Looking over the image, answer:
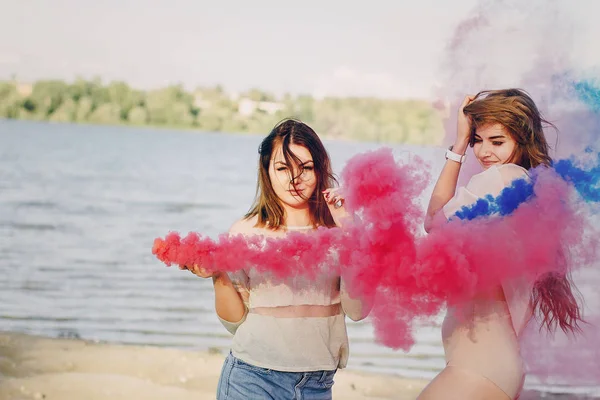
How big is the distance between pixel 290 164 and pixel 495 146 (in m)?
0.62

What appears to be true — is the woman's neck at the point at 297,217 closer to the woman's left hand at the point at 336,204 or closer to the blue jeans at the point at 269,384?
the woman's left hand at the point at 336,204

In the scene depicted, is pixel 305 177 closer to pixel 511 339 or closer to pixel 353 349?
pixel 511 339

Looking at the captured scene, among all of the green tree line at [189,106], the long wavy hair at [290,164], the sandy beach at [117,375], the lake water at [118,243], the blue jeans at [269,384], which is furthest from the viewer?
the green tree line at [189,106]

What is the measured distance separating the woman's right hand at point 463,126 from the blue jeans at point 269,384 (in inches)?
32.1

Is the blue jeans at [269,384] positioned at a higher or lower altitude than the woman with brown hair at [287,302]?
lower

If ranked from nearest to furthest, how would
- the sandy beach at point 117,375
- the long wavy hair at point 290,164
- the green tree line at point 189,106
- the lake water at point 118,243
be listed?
the long wavy hair at point 290,164 → the sandy beach at point 117,375 → the lake water at point 118,243 → the green tree line at point 189,106

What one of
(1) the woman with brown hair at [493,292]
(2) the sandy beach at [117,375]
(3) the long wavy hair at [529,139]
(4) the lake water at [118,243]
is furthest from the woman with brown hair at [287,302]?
(2) the sandy beach at [117,375]

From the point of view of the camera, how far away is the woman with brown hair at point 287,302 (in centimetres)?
256

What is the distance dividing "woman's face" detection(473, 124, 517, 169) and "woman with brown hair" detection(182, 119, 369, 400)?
0.47 m

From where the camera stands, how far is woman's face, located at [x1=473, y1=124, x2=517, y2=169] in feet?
8.70

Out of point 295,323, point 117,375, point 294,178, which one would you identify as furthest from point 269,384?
point 117,375

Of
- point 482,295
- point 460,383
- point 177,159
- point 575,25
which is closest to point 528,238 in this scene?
point 482,295

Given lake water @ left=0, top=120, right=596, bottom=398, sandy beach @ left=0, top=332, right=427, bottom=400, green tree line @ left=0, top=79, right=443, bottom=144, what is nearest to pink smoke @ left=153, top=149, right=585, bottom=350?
lake water @ left=0, top=120, right=596, bottom=398

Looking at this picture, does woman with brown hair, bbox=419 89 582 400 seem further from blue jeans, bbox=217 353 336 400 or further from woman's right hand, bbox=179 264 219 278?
woman's right hand, bbox=179 264 219 278
